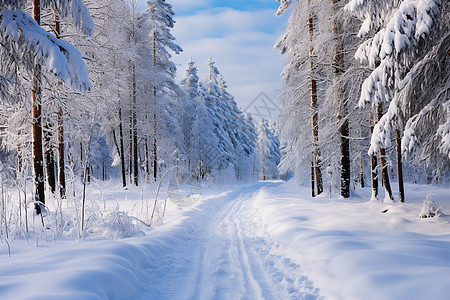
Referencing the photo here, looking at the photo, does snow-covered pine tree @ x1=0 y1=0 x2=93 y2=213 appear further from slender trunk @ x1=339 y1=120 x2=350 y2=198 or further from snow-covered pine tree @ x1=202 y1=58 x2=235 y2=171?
snow-covered pine tree @ x1=202 y1=58 x2=235 y2=171

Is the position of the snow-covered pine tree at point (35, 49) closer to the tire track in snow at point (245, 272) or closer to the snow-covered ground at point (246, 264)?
the snow-covered ground at point (246, 264)

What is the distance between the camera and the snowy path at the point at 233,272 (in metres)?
3.71

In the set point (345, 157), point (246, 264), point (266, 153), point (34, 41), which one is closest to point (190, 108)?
point (345, 157)

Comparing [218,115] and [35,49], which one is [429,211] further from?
[218,115]

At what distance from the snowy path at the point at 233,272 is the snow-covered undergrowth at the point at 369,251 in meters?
0.31

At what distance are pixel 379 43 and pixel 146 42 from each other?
15799mm

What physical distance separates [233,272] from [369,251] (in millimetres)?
2224

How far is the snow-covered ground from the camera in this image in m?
3.18

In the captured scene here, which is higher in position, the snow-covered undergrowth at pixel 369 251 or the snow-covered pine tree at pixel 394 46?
the snow-covered pine tree at pixel 394 46

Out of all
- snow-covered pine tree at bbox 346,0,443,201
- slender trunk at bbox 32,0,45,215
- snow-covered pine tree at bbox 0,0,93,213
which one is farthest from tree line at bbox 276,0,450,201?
slender trunk at bbox 32,0,45,215

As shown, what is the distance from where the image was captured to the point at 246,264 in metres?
4.86

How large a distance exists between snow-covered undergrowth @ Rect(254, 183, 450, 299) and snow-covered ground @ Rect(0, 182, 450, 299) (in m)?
0.02

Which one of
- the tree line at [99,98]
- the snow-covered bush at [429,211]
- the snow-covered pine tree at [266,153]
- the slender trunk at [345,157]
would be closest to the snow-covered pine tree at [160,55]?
the tree line at [99,98]

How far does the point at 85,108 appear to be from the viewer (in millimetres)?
10953
